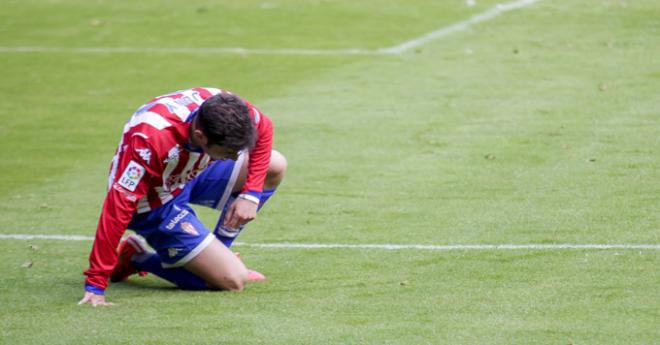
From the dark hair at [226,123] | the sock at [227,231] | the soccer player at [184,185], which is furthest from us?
the sock at [227,231]

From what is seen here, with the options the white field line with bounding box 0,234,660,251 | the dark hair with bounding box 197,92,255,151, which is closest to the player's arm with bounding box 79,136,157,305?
the dark hair with bounding box 197,92,255,151

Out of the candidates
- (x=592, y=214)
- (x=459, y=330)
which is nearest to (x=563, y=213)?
(x=592, y=214)

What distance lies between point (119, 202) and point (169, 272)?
2.53ft

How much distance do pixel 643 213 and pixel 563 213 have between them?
1.63 ft

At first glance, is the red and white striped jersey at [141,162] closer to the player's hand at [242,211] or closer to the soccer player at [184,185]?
the soccer player at [184,185]

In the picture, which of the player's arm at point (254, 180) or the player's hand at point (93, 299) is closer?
the player's hand at point (93, 299)

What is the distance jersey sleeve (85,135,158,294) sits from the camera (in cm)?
617

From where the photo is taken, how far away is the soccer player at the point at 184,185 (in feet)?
19.9

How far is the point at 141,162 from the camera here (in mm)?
6184

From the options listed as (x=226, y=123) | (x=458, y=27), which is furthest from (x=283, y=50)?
(x=226, y=123)

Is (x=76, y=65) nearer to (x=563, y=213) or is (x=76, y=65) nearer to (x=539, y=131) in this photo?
(x=539, y=131)

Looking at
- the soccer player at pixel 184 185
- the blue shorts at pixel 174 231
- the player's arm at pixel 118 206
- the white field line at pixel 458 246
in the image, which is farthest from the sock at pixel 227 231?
the player's arm at pixel 118 206

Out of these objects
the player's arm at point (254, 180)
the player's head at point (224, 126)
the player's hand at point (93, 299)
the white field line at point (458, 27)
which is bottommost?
the white field line at point (458, 27)

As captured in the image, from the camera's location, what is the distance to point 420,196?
8773mm
